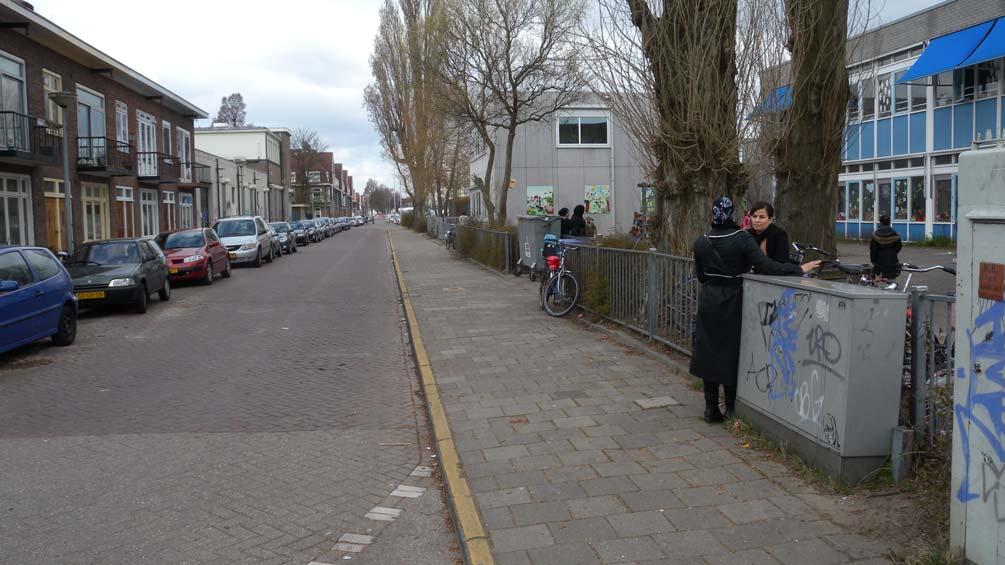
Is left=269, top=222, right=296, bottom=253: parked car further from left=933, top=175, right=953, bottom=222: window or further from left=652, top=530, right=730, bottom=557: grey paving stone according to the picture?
left=652, top=530, right=730, bottom=557: grey paving stone

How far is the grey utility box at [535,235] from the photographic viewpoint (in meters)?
17.5

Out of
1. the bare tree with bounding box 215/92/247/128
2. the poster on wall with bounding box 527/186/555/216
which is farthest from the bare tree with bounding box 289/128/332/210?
the poster on wall with bounding box 527/186/555/216

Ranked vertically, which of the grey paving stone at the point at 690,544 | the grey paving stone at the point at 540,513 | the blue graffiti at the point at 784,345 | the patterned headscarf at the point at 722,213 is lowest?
the grey paving stone at the point at 540,513

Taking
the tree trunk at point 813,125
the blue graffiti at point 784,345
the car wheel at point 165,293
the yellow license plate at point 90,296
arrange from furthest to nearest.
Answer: the car wheel at point 165,293 → the yellow license plate at point 90,296 → the tree trunk at point 813,125 → the blue graffiti at point 784,345

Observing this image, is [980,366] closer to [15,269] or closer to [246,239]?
[15,269]

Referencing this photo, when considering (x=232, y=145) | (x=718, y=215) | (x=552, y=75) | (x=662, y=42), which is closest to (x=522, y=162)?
(x=552, y=75)

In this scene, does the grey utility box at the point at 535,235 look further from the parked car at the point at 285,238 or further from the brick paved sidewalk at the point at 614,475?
the parked car at the point at 285,238

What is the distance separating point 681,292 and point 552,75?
16.7 metres

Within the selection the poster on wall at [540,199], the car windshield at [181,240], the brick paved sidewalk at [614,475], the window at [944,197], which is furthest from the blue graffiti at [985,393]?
the poster on wall at [540,199]

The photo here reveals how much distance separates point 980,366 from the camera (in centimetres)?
334

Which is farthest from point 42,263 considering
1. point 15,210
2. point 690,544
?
point 15,210

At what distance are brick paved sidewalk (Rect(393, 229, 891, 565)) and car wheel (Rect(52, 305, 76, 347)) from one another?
564cm

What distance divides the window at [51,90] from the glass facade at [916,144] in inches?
1021

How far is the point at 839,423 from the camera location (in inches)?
180
